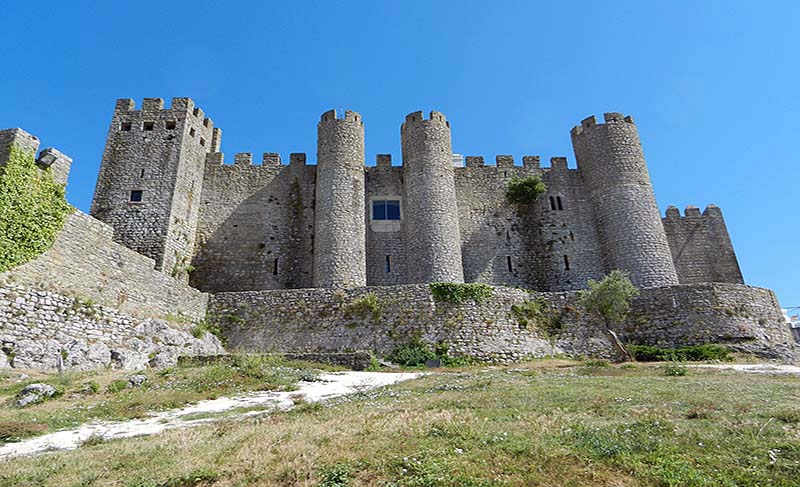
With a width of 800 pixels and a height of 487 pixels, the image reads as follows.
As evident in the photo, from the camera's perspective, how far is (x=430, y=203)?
23734 mm

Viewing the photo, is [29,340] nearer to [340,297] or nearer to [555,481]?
[340,297]

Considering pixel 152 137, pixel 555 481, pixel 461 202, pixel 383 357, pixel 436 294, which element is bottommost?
pixel 555 481

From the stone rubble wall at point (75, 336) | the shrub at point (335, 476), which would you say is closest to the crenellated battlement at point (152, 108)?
the stone rubble wall at point (75, 336)

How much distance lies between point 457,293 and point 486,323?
1713mm

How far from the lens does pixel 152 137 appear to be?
22.9 m

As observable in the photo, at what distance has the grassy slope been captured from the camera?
13.9 feet

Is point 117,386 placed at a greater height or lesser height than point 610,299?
lesser

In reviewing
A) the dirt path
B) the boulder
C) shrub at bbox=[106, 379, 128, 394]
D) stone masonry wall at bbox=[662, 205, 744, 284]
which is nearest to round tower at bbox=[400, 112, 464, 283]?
the dirt path

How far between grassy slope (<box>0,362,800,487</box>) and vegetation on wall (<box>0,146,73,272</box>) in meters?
9.70

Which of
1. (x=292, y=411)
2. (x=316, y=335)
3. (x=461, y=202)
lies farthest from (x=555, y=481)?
(x=461, y=202)

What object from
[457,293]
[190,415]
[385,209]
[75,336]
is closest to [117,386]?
[190,415]

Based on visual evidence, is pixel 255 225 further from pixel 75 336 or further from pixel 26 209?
pixel 75 336

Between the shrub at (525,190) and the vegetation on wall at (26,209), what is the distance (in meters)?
21.9

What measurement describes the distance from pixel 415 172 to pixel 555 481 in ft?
70.9
